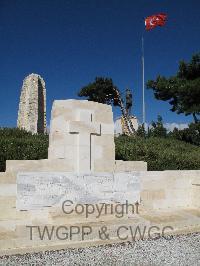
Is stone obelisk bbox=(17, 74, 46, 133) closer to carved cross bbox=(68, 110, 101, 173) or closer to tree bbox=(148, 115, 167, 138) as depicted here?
tree bbox=(148, 115, 167, 138)

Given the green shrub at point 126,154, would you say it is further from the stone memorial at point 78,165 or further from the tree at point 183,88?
the tree at point 183,88

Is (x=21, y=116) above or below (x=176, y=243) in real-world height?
above

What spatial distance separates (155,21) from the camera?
926 inches

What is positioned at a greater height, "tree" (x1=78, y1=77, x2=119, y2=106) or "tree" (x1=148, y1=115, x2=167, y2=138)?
"tree" (x1=78, y1=77, x2=119, y2=106)

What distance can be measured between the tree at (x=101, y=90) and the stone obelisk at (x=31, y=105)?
790 inches

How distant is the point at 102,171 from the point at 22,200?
6.53 feet

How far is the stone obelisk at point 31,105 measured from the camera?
24.2m

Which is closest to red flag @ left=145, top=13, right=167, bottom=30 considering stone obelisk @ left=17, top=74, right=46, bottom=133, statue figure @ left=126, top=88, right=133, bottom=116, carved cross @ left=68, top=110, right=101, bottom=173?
stone obelisk @ left=17, top=74, right=46, bottom=133

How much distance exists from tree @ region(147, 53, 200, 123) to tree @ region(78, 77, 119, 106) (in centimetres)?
2167

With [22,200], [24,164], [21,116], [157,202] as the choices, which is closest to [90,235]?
[22,200]

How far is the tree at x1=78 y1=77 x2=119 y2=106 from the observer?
45069 mm

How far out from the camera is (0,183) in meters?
6.09

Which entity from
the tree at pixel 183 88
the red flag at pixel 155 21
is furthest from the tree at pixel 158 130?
the red flag at pixel 155 21

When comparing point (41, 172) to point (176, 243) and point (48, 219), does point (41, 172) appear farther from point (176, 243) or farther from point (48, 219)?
point (176, 243)
